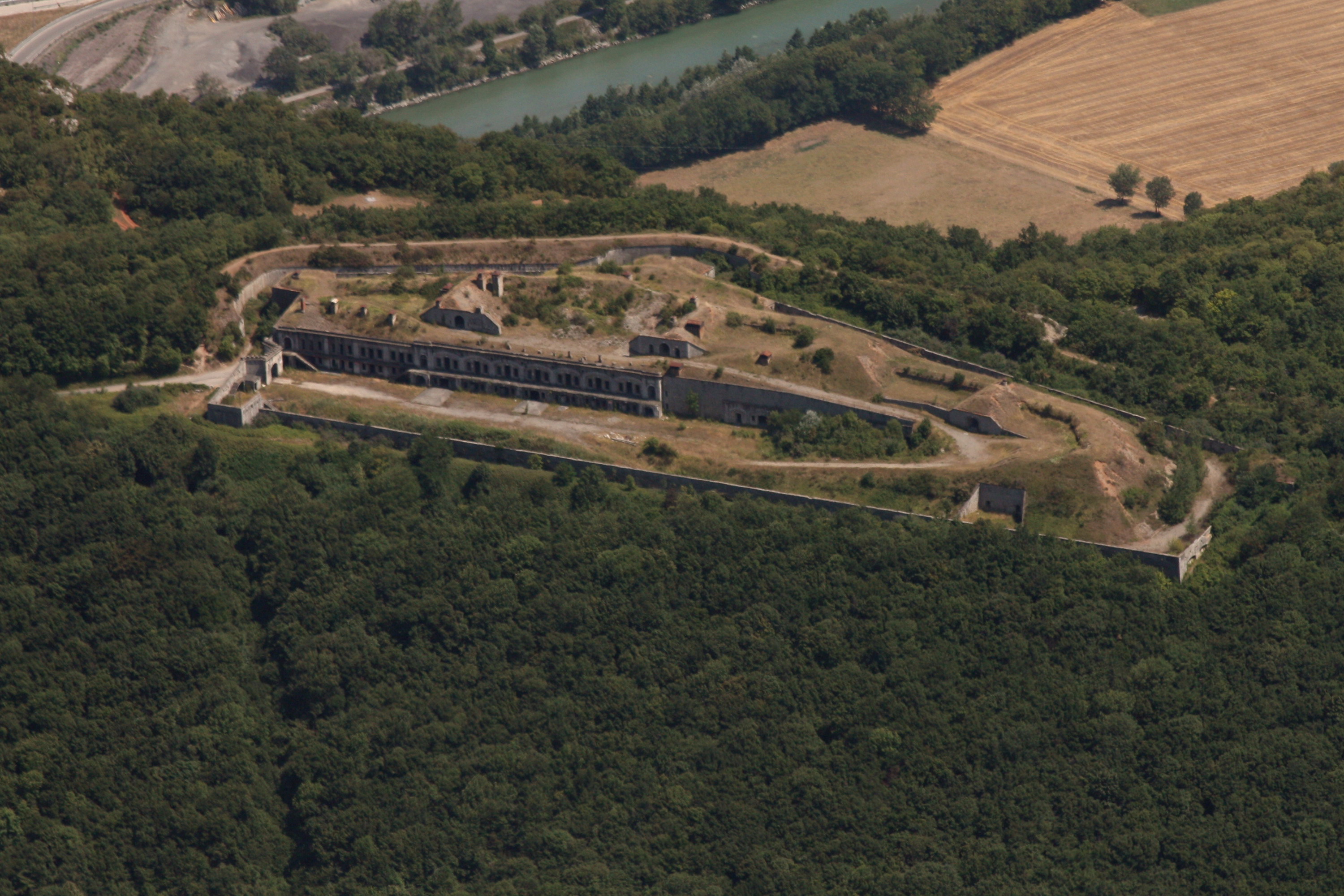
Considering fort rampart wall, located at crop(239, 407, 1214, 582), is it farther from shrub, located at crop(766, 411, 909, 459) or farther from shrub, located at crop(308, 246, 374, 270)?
shrub, located at crop(308, 246, 374, 270)

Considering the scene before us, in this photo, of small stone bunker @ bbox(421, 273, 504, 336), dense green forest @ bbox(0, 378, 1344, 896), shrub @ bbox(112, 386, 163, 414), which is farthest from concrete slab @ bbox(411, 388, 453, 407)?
shrub @ bbox(112, 386, 163, 414)

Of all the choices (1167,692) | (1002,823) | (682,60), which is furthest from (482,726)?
(682,60)

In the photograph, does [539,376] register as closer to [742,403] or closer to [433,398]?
[433,398]

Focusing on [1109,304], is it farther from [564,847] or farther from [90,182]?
[90,182]

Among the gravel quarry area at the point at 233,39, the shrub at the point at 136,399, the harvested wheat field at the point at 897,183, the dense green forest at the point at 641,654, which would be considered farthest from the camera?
the gravel quarry area at the point at 233,39

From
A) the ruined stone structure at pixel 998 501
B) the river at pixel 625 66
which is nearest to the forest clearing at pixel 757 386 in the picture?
the ruined stone structure at pixel 998 501

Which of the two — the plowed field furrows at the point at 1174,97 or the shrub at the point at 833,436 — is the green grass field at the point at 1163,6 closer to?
the plowed field furrows at the point at 1174,97
